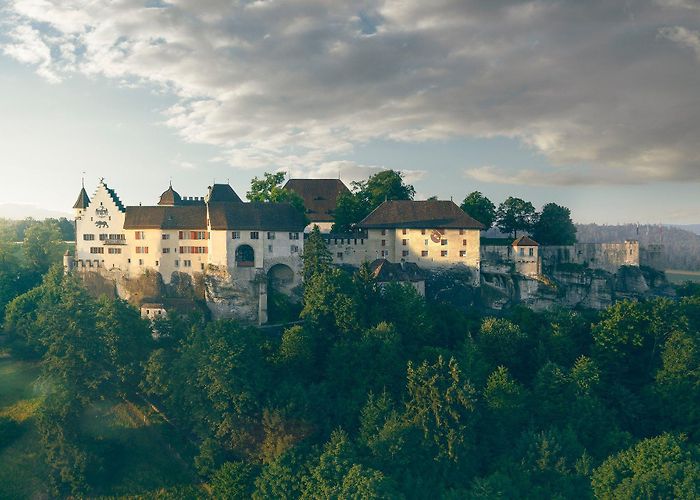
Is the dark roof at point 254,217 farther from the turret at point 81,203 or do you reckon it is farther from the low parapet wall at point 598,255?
the low parapet wall at point 598,255

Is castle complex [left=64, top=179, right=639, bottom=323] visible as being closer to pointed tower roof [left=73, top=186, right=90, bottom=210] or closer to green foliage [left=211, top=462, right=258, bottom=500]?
pointed tower roof [left=73, top=186, right=90, bottom=210]

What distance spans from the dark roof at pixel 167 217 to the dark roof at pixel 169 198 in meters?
6.53

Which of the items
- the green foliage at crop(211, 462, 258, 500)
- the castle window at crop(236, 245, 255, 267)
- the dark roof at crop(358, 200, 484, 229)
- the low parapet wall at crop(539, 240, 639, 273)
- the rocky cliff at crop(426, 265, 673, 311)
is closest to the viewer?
the green foliage at crop(211, 462, 258, 500)

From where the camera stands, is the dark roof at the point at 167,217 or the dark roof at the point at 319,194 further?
the dark roof at the point at 319,194

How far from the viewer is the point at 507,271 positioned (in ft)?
260

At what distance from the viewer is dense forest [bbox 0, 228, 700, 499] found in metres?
48.0

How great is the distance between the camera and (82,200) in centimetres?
8000

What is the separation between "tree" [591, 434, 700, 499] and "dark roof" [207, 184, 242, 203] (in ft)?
181

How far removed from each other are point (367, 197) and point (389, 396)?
3937 centimetres

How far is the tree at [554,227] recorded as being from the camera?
85.4 m

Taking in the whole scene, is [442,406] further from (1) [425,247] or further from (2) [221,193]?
(2) [221,193]

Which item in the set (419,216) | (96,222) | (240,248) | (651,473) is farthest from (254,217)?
(651,473)

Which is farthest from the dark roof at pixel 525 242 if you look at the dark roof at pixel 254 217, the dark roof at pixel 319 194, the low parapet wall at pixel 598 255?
the dark roof at pixel 254 217

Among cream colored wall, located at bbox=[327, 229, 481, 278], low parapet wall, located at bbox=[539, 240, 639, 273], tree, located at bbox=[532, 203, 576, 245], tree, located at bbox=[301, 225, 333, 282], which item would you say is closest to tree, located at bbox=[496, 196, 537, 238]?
tree, located at bbox=[532, 203, 576, 245]
